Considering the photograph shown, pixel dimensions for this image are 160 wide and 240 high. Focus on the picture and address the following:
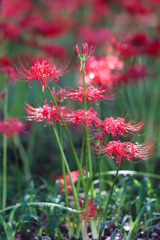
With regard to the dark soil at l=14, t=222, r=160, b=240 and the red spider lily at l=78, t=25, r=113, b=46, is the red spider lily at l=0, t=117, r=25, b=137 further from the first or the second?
the red spider lily at l=78, t=25, r=113, b=46

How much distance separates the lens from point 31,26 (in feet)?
16.6

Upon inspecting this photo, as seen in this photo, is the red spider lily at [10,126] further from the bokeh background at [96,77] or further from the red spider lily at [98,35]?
the red spider lily at [98,35]

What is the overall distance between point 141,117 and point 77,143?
160cm

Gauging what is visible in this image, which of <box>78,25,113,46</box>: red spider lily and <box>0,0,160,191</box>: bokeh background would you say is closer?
<box>0,0,160,191</box>: bokeh background

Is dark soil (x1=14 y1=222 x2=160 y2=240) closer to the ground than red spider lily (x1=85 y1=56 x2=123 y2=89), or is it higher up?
closer to the ground

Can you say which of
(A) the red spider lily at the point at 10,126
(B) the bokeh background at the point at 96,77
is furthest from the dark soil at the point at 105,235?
(A) the red spider lily at the point at 10,126

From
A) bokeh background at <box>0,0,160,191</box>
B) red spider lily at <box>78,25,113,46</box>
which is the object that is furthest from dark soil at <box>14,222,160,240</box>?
red spider lily at <box>78,25,113,46</box>

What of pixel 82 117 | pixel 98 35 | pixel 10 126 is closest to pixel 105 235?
pixel 82 117

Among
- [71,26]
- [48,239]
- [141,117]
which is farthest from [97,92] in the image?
[71,26]

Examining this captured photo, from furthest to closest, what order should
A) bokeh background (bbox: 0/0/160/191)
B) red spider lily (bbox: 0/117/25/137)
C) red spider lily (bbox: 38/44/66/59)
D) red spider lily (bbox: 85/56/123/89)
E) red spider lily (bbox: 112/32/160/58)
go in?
red spider lily (bbox: 38/44/66/59) < red spider lily (bbox: 112/32/160/58) < bokeh background (bbox: 0/0/160/191) < red spider lily (bbox: 85/56/123/89) < red spider lily (bbox: 0/117/25/137)

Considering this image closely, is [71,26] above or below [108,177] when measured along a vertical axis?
above

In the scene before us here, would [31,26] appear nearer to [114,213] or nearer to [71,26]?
[71,26]

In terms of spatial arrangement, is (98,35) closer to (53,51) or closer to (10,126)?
(53,51)

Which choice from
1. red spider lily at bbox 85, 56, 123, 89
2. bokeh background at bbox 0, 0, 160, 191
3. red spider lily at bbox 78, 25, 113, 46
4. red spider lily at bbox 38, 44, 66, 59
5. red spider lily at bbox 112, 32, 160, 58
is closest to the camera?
red spider lily at bbox 85, 56, 123, 89
